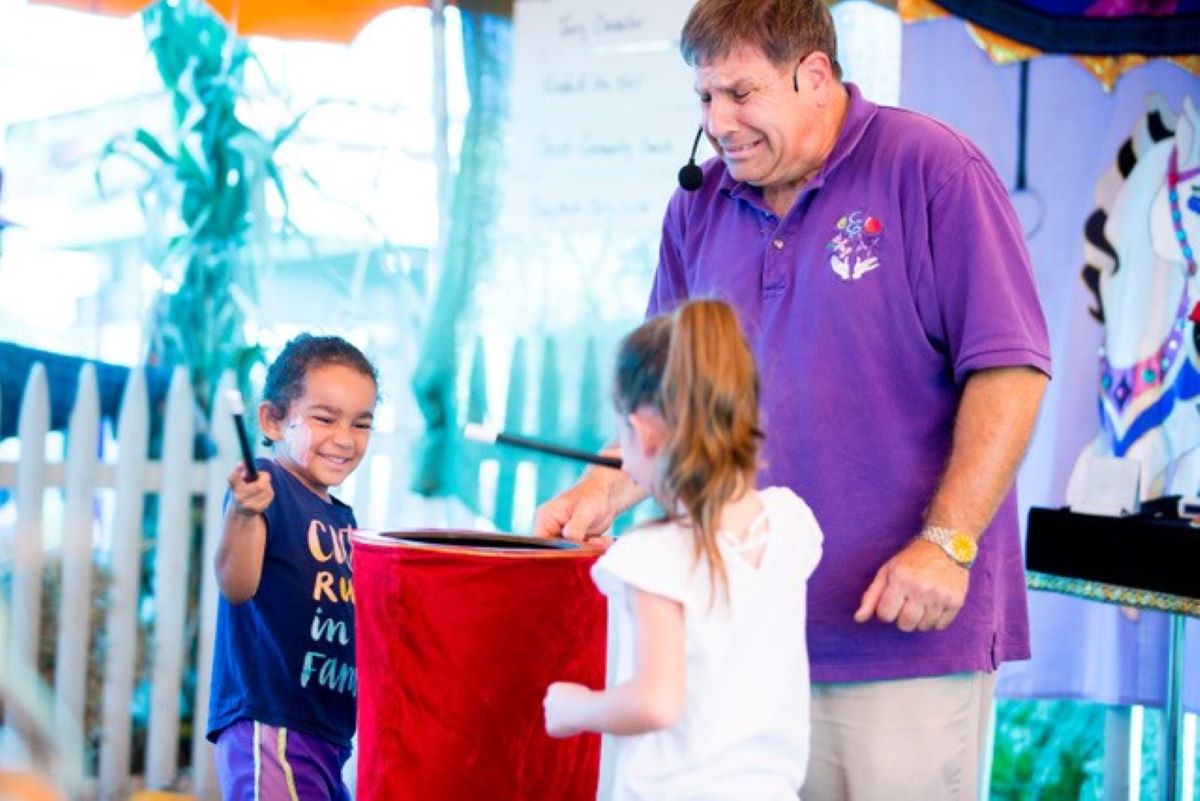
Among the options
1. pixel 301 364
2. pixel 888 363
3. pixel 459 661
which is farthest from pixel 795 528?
pixel 301 364

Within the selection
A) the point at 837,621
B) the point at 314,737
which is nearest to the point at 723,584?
the point at 837,621

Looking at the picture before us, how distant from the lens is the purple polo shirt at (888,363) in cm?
179

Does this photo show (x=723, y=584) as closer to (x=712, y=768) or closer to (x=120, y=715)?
(x=712, y=768)

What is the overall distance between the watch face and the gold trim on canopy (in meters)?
1.96

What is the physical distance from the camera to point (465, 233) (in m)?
3.64

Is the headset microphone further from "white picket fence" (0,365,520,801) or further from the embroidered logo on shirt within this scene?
"white picket fence" (0,365,520,801)

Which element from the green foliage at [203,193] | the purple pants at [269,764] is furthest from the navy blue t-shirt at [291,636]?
the green foliage at [203,193]

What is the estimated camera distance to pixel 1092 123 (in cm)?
333

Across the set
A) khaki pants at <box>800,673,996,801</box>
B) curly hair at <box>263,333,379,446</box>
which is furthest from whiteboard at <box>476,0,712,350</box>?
khaki pants at <box>800,673,996,801</box>

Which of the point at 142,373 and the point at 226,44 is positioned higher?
the point at 226,44

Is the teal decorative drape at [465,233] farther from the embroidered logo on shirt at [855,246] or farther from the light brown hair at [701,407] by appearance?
the light brown hair at [701,407]

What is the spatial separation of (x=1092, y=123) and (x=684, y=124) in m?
0.92

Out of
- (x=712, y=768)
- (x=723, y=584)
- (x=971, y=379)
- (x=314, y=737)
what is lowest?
(x=314, y=737)

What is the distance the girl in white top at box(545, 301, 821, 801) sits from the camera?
1435 millimetres
